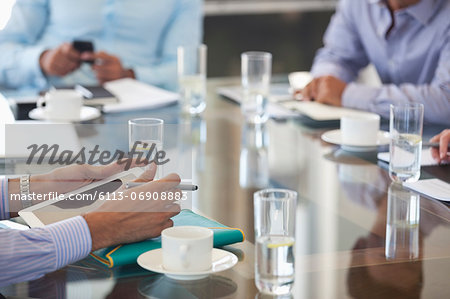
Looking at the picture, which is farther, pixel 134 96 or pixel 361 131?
pixel 134 96

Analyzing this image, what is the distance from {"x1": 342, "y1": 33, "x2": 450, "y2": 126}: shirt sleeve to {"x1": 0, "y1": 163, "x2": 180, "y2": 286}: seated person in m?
1.21

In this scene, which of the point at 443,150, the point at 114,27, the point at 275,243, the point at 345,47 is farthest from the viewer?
the point at 114,27

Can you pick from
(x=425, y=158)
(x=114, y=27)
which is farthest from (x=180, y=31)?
(x=425, y=158)

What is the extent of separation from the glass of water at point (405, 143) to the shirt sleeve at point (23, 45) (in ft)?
5.56

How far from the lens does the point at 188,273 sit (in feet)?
3.29

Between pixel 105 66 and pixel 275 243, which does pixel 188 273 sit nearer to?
pixel 275 243

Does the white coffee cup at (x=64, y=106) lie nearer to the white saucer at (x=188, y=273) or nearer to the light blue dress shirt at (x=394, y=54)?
the light blue dress shirt at (x=394, y=54)

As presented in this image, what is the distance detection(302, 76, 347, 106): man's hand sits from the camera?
2.33 m

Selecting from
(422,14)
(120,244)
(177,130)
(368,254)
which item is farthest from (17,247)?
(422,14)

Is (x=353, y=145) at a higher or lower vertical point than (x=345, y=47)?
lower

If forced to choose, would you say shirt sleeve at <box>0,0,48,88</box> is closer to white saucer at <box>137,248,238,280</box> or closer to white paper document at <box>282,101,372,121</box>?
white paper document at <box>282,101,372,121</box>

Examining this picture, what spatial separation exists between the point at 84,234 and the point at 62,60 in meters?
1.66

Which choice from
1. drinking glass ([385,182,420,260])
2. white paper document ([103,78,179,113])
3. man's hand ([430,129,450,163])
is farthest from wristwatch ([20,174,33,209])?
man's hand ([430,129,450,163])

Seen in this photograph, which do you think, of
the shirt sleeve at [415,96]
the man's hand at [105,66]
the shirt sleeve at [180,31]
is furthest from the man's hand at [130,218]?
the shirt sleeve at [180,31]
